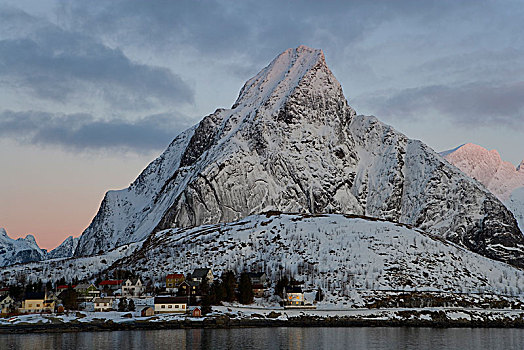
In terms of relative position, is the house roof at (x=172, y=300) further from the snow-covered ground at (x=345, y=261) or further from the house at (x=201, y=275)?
the snow-covered ground at (x=345, y=261)

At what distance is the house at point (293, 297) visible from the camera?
139 m

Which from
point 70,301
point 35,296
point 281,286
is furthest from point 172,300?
point 281,286

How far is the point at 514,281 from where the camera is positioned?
18462cm

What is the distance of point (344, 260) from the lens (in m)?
172

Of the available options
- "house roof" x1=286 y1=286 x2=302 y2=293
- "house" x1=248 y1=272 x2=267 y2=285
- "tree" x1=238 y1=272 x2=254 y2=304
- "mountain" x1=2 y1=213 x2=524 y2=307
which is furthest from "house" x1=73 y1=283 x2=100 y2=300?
"house roof" x1=286 y1=286 x2=302 y2=293

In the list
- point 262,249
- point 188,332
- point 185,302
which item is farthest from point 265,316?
point 262,249

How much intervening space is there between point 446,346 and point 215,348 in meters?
31.9

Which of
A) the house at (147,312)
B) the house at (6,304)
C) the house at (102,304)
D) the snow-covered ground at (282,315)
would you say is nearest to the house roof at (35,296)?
the house at (6,304)

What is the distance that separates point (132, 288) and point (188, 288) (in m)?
16.7

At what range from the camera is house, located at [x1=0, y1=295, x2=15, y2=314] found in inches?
5074

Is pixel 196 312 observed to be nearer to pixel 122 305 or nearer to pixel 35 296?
pixel 122 305

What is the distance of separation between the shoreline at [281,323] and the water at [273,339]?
5.40 meters

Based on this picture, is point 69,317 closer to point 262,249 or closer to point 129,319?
point 129,319

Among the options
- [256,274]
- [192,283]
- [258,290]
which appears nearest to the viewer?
[192,283]
